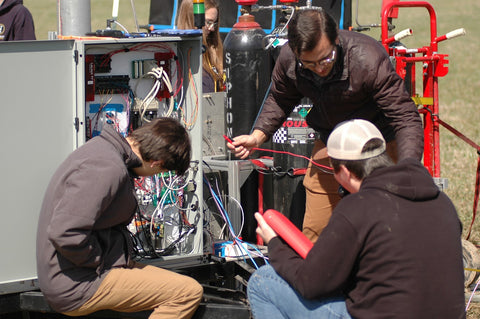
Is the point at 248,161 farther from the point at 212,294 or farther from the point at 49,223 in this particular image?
the point at 49,223

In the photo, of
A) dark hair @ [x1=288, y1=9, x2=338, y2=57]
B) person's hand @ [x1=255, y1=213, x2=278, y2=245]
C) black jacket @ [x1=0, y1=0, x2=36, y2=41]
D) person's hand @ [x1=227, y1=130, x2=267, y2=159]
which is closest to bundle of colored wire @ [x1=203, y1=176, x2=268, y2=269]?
person's hand @ [x1=227, y1=130, x2=267, y2=159]

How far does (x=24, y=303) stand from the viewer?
4.20 meters

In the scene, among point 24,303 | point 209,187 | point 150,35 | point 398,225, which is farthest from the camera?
point 209,187

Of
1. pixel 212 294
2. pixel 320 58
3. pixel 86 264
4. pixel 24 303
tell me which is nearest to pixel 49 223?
pixel 86 264

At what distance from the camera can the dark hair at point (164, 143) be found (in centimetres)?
369

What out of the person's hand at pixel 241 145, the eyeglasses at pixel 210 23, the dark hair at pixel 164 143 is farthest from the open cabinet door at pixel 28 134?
the eyeglasses at pixel 210 23

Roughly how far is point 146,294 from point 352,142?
4.39ft

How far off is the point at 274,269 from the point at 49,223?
1123 mm

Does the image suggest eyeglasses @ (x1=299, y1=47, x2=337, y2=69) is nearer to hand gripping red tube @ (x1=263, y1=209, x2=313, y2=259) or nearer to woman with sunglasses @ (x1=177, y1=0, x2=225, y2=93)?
hand gripping red tube @ (x1=263, y1=209, x2=313, y2=259)

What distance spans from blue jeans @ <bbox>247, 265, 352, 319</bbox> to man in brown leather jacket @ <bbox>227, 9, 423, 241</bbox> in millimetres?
1070

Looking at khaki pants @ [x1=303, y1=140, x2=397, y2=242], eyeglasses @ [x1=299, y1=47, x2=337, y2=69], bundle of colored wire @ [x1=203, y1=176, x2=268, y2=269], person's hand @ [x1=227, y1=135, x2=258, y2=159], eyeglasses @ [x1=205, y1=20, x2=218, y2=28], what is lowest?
bundle of colored wire @ [x1=203, y1=176, x2=268, y2=269]

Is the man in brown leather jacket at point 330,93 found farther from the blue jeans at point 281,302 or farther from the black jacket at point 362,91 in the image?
the blue jeans at point 281,302

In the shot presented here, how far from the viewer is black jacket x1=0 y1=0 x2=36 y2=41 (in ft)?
19.4

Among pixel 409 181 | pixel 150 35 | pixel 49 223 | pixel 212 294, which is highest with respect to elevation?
pixel 150 35
